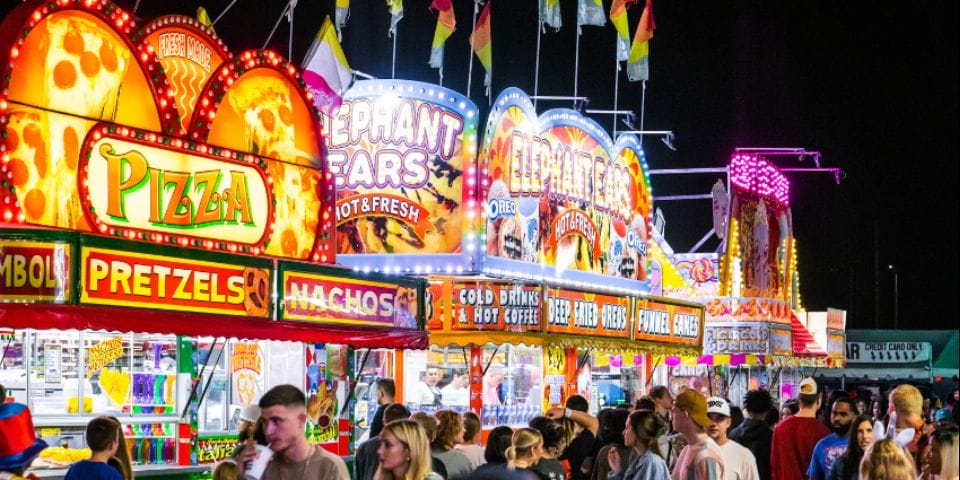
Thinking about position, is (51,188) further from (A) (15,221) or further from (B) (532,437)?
(B) (532,437)

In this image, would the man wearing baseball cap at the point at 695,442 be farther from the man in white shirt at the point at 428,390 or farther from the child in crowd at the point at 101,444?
the man in white shirt at the point at 428,390

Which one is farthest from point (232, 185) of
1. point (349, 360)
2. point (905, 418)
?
point (905, 418)

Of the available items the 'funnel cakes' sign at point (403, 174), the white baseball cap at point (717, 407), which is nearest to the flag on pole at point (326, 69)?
the 'funnel cakes' sign at point (403, 174)

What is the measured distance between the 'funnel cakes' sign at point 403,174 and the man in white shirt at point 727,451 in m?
10.7

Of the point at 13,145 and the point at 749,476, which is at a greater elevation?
the point at 13,145

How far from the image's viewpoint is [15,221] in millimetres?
12461

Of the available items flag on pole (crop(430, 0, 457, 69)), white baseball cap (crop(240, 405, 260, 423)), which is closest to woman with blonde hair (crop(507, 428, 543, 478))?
white baseball cap (crop(240, 405, 260, 423))

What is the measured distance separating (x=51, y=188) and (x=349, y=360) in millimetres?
5648

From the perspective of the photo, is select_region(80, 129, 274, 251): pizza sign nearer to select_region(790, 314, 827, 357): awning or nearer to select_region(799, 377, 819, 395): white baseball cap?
select_region(799, 377, 819, 395): white baseball cap

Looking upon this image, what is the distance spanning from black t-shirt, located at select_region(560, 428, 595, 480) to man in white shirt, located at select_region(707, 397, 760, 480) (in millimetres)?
2239

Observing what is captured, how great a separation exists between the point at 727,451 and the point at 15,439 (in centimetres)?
538

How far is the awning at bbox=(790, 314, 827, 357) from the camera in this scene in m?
36.5

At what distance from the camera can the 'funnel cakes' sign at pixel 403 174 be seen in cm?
2044

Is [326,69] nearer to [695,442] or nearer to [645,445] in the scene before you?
[645,445]
